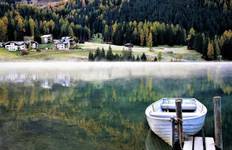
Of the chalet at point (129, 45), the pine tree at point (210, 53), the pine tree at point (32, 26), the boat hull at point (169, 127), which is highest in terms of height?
the boat hull at point (169, 127)

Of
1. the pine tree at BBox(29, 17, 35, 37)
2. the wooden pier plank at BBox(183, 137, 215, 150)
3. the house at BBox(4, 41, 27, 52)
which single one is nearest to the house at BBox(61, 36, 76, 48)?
the pine tree at BBox(29, 17, 35, 37)

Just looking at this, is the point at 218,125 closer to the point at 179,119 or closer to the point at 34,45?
the point at 179,119

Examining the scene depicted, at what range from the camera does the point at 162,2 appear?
8438cm

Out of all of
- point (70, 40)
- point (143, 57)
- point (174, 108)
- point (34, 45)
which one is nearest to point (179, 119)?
point (174, 108)

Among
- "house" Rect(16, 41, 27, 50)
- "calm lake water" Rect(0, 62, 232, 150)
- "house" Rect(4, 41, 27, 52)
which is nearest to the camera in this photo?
"calm lake water" Rect(0, 62, 232, 150)

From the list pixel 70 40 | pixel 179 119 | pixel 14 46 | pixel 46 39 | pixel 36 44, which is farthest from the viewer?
pixel 46 39

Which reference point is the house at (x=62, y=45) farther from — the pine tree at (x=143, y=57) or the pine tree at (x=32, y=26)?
the pine tree at (x=143, y=57)

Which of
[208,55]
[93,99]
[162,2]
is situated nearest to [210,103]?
[93,99]

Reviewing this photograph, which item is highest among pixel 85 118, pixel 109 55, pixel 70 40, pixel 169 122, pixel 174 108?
pixel 169 122

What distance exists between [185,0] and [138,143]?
73.2 metres

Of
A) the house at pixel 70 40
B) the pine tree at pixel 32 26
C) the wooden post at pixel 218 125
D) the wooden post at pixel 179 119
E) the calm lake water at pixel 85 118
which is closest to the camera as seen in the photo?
the wooden post at pixel 218 125

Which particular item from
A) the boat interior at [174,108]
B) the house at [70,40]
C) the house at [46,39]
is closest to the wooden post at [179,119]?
the boat interior at [174,108]

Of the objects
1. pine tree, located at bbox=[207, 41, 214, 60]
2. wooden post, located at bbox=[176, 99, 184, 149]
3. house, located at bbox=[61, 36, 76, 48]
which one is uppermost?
wooden post, located at bbox=[176, 99, 184, 149]

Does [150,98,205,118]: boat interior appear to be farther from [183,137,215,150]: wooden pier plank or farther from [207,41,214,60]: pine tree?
[207,41,214,60]: pine tree
